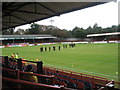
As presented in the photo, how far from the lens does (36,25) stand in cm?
9481

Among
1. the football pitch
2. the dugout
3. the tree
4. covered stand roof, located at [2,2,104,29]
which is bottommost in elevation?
the football pitch

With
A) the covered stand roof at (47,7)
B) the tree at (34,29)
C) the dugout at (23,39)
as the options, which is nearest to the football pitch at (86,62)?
the covered stand roof at (47,7)

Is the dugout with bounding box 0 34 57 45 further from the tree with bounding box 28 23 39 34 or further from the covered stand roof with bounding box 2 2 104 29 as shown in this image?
the covered stand roof with bounding box 2 2 104 29

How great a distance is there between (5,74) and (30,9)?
3.19 m

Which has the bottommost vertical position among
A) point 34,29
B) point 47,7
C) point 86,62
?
point 86,62

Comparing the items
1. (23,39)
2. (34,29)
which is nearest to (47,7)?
(23,39)

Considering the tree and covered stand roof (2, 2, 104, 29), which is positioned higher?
the tree

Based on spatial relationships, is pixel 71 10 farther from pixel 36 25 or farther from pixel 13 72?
pixel 36 25

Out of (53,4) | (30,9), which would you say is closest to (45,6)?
(53,4)

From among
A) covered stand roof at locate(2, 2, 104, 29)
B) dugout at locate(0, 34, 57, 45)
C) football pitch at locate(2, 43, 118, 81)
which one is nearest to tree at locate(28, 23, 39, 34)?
dugout at locate(0, 34, 57, 45)

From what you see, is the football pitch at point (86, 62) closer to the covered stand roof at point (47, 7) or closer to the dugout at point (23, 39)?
the covered stand roof at point (47, 7)

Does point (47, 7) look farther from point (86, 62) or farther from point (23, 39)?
point (23, 39)

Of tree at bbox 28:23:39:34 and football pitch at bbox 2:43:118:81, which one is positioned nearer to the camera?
football pitch at bbox 2:43:118:81

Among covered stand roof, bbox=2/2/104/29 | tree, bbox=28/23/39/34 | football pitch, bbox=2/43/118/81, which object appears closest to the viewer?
covered stand roof, bbox=2/2/104/29
